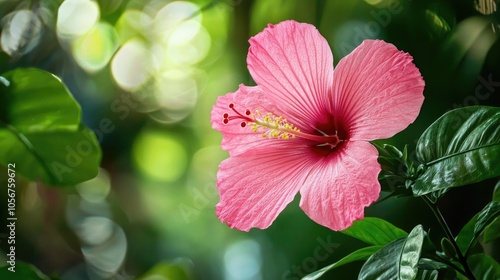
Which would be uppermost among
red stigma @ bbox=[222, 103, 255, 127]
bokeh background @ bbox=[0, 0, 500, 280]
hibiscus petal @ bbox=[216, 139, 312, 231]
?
red stigma @ bbox=[222, 103, 255, 127]

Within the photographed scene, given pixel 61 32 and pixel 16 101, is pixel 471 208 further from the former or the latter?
pixel 61 32

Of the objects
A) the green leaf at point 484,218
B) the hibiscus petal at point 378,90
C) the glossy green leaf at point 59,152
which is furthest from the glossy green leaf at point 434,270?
the glossy green leaf at point 59,152

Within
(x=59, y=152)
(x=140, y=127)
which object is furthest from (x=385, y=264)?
(x=140, y=127)

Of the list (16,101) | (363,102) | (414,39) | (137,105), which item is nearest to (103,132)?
(137,105)

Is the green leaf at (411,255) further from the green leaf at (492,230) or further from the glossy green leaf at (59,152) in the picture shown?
the glossy green leaf at (59,152)

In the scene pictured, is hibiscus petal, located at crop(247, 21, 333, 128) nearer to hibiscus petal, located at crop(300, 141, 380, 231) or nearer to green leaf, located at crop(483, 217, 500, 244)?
hibiscus petal, located at crop(300, 141, 380, 231)

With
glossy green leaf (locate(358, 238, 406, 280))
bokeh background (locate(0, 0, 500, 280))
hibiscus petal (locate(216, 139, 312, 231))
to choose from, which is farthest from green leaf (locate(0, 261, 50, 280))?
glossy green leaf (locate(358, 238, 406, 280))

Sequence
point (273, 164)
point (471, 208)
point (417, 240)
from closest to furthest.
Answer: point (417, 240), point (273, 164), point (471, 208)
